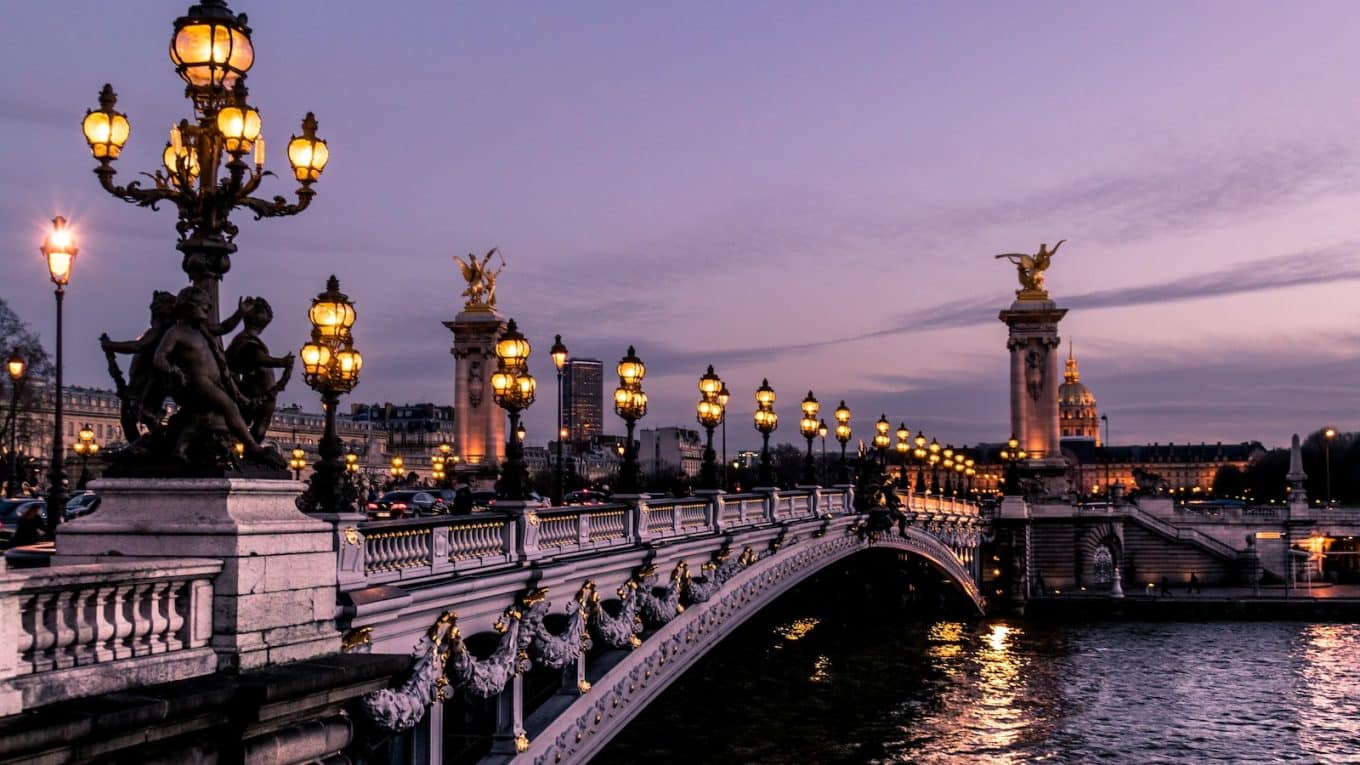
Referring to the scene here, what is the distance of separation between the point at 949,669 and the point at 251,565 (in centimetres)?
4809

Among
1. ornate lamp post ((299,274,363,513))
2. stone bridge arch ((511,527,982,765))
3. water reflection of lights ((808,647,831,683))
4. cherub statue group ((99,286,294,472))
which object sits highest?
ornate lamp post ((299,274,363,513))

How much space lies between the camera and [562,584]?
74.1 feet

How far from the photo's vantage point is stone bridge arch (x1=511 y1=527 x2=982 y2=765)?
77.5 ft

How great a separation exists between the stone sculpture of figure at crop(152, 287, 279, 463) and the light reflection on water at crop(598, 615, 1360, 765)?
26.1 m

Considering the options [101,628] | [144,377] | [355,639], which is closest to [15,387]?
[355,639]

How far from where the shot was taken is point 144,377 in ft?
40.1

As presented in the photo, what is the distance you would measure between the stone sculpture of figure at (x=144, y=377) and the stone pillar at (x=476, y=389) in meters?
81.2

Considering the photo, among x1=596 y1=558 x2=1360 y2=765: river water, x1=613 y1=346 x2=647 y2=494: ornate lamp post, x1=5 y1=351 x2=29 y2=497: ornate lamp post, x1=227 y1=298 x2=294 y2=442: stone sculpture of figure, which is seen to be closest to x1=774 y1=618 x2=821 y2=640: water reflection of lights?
x1=596 y1=558 x2=1360 y2=765: river water

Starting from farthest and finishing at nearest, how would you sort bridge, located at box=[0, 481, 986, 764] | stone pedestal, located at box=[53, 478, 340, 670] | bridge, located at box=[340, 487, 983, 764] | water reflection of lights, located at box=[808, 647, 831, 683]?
water reflection of lights, located at box=[808, 647, 831, 683]
bridge, located at box=[340, 487, 983, 764]
stone pedestal, located at box=[53, 478, 340, 670]
bridge, located at box=[0, 481, 986, 764]

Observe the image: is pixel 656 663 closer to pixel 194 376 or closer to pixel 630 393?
pixel 630 393

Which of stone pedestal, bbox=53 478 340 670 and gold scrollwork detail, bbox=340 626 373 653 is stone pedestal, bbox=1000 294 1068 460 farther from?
stone pedestal, bbox=53 478 340 670

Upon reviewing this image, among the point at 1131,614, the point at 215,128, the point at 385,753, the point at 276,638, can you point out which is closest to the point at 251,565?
the point at 276,638

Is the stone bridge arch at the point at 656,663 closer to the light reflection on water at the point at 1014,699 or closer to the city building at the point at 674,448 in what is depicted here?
the light reflection on water at the point at 1014,699

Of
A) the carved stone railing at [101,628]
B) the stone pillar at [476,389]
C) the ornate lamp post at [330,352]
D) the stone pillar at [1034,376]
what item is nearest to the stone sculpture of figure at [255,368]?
the carved stone railing at [101,628]
